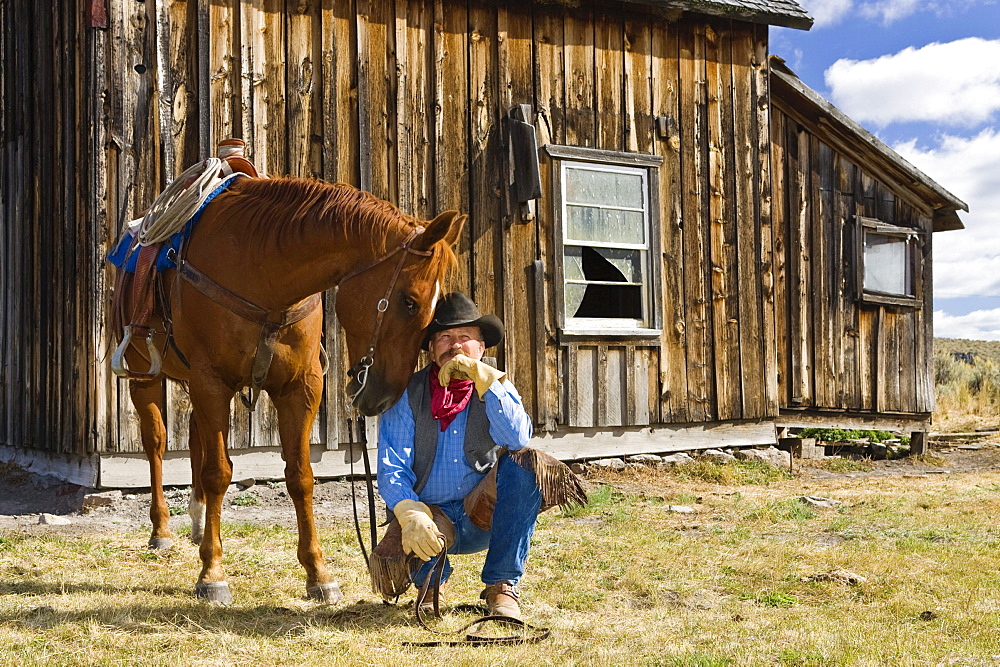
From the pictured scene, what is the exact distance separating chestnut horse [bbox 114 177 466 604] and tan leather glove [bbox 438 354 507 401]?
14 cm

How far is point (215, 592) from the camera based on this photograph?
3777mm

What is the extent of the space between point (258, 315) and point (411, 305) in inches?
35.1

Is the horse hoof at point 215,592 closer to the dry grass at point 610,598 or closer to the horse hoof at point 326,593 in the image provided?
the dry grass at point 610,598

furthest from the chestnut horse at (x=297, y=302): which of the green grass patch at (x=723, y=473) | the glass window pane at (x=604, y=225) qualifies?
the green grass patch at (x=723, y=473)

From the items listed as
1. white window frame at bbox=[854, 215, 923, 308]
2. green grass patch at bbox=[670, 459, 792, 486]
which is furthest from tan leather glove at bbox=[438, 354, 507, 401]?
white window frame at bbox=[854, 215, 923, 308]

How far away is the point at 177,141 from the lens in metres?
6.42

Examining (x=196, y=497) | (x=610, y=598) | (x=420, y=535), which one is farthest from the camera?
(x=196, y=497)

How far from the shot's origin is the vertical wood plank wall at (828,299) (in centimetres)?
998

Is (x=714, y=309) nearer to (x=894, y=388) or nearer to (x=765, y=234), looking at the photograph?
(x=765, y=234)

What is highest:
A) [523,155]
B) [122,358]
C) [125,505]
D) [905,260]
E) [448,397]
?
[523,155]

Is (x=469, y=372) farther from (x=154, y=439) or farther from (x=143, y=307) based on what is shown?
(x=154, y=439)

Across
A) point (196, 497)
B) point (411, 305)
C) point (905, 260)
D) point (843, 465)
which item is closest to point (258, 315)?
point (411, 305)

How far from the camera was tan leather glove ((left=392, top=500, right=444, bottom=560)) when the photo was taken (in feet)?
10.4

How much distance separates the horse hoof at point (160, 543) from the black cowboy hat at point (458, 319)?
89.1 inches
